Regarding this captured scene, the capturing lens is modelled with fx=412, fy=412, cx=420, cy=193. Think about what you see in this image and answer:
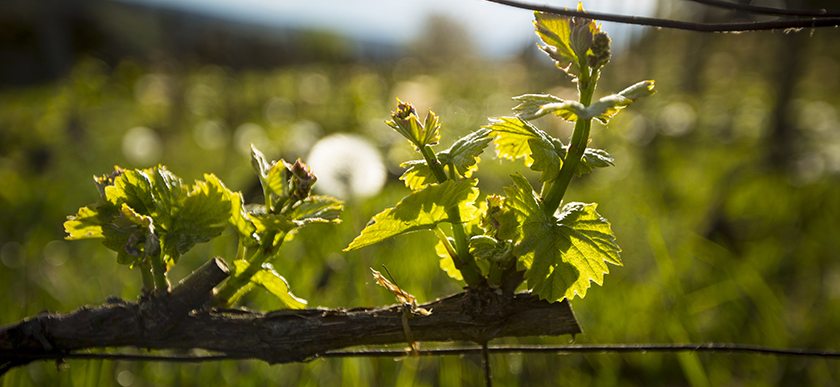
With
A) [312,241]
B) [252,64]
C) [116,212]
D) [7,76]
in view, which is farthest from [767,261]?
[7,76]

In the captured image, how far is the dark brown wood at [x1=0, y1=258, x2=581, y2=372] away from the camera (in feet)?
1.28

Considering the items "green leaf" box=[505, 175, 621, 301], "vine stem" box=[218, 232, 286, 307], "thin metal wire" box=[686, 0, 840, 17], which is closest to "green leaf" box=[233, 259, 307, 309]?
"vine stem" box=[218, 232, 286, 307]

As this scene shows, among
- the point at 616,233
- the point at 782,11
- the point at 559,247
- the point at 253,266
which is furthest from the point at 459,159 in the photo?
the point at 616,233

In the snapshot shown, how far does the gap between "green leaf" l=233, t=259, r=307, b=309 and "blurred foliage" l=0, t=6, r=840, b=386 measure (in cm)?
50

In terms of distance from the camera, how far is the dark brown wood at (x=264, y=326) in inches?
15.4

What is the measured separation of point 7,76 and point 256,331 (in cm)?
1236

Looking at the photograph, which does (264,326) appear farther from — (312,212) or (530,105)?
(530,105)

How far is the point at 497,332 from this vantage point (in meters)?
0.41

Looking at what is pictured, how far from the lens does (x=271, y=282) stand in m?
0.39

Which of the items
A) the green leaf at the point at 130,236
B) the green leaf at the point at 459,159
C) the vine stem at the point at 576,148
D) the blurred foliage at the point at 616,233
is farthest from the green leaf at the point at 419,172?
the blurred foliage at the point at 616,233

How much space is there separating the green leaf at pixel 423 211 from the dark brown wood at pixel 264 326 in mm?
89

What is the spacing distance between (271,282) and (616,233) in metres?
1.73

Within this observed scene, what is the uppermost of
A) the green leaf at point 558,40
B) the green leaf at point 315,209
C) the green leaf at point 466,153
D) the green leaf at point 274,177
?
the green leaf at point 558,40

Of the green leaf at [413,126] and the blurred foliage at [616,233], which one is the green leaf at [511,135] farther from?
the blurred foliage at [616,233]
